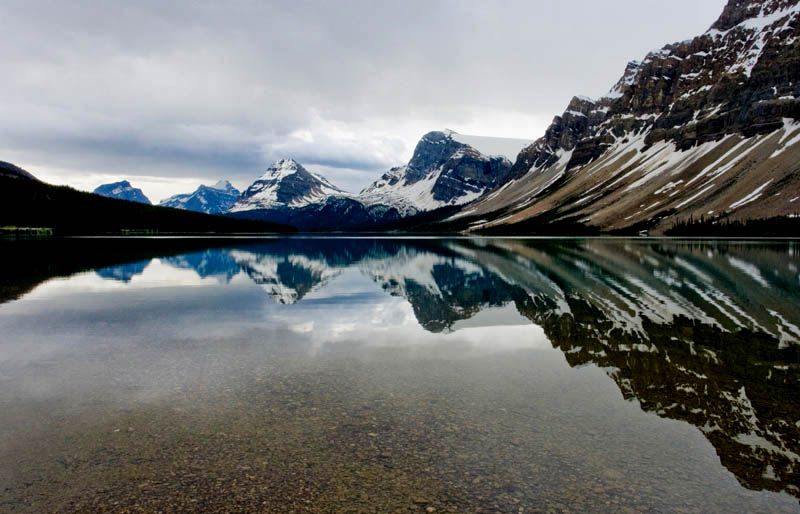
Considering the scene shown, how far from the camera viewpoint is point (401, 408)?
1566 cm

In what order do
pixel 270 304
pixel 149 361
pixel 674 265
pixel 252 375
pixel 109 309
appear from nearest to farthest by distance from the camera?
pixel 252 375 < pixel 149 361 < pixel 109 309 < pixel 270 304 < pixel 674 265

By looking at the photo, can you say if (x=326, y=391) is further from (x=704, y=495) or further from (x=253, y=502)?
(x=704, y=495)

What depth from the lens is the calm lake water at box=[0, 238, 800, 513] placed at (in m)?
10.9

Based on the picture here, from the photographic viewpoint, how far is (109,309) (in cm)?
3438

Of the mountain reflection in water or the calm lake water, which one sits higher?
the mountain reflection in water

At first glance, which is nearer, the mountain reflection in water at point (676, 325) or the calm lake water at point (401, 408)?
the calm lake water at point (401, 408)

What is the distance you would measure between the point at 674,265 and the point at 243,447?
67189 millimetres

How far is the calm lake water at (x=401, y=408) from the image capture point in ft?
35.7

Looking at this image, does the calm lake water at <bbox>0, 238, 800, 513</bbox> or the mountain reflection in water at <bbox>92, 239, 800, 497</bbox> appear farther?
the mountain reflection in water at <bbox>92, 239, 800, 497</bbox>

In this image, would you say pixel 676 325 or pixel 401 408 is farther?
pixel 676 325

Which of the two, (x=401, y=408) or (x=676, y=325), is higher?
(x=676, y=325)

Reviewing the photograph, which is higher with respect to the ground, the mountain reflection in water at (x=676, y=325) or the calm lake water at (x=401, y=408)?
the mountain reflection in water at (x=676, y=325)

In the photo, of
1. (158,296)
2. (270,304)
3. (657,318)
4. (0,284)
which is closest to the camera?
(657,318)

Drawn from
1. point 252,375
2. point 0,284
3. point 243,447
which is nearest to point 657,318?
point 252,375
